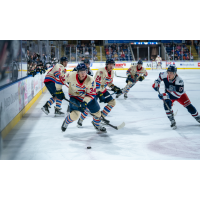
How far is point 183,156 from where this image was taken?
296cm

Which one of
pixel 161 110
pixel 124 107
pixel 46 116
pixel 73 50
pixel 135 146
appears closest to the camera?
pixel 135 146

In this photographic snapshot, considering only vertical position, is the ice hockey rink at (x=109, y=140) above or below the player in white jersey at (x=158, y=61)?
below

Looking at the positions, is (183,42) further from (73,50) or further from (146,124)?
(146,124)

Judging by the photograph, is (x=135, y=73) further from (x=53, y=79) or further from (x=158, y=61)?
(x=158, y=61)

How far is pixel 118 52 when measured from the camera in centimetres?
1936

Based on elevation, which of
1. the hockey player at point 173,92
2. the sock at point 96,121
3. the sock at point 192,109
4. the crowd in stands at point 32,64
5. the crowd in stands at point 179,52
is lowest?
the sock at point 96,121

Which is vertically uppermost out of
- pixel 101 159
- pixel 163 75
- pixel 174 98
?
pixel 163 75

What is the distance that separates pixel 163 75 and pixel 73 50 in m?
14.3

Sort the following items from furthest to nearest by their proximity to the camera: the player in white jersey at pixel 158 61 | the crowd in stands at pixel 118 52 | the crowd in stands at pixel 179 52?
the crowd in stands at pixel 179 52 → the crowd in stands at pixel 118 52 → the player in white jersey at pixel 158 61

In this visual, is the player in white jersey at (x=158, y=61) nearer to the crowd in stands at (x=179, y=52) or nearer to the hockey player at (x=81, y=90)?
the crowd in stands at (x=179, y=52)

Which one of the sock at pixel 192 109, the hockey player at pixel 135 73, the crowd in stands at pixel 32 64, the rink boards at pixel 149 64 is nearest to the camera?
the sock at pixel 192 109

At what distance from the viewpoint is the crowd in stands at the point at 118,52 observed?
19109 mm

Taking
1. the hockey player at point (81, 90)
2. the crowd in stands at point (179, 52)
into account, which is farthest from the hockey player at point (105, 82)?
the crowd in stands at point (179, 52)

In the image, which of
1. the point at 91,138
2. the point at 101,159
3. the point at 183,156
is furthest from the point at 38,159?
the point at 183,156
